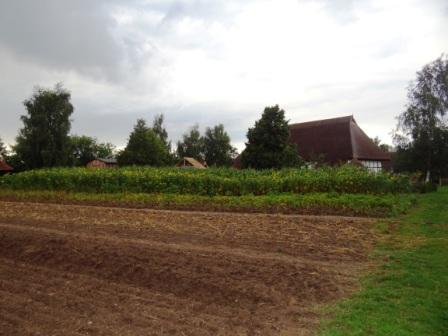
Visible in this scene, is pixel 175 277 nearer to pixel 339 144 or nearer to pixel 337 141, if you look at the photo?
pixel 339 144

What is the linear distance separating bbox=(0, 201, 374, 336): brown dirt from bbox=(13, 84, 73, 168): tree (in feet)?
114

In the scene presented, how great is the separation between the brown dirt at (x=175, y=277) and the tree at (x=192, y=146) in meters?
56.3

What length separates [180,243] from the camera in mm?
7988

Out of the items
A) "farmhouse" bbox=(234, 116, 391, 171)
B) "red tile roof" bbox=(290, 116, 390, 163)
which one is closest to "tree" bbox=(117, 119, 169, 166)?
"farmhouse" bbox=(234, 116, 391, 171)

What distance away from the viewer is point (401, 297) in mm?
4973

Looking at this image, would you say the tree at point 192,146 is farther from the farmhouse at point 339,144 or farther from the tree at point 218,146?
the farmhouse at point 339,144

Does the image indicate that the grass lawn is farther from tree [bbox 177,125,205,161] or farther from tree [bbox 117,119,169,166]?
tree [bbox 177,125,205,161]

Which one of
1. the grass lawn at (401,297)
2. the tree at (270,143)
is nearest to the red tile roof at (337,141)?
the tree at (270,143)

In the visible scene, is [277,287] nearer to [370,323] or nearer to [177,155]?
[370,323]

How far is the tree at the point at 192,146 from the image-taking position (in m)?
66.3

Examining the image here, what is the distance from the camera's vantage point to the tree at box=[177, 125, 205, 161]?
218ft

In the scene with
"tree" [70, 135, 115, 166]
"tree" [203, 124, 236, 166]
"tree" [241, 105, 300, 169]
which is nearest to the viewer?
"tree" [241, 105, 300, 169]

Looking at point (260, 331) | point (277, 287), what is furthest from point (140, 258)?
point (260, 331)

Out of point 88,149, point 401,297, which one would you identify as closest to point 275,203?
point 401,297
